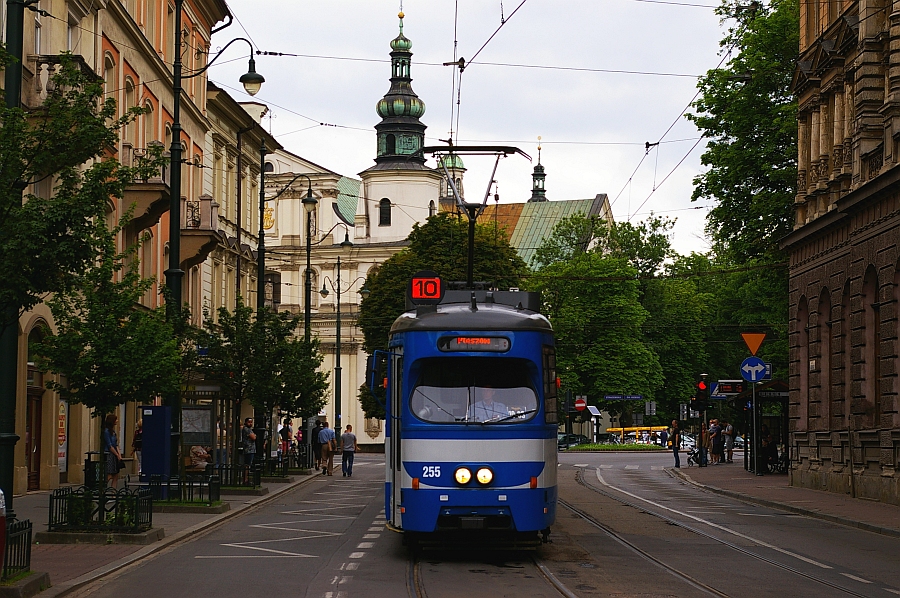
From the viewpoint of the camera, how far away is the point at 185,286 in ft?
156

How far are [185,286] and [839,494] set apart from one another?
78.8 ft

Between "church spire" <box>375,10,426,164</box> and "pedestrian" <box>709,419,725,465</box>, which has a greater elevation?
"church spire" <box>375,10,426,164</box>

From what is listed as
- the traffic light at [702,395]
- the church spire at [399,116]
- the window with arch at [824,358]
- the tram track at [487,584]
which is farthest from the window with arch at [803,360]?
the church spire at [399,116]

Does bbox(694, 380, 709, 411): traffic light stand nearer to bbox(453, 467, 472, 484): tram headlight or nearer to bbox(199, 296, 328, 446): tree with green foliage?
bbox(199, 296, 328, 446): tree with green foliage

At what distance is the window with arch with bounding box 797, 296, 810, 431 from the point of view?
3759cm

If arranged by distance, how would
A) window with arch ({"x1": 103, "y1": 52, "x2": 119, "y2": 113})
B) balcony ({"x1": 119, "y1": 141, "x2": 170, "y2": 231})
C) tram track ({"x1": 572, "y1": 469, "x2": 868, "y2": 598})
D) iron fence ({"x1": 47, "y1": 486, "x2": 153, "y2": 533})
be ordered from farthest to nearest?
window with arch ({"x1": 103, "y1": 52, "x2": 119, "y2": 113})
balcony ({"x1": 119, "y1": 141, "x2": 170, "y2": 231})
iron fence ({"x1": 47, "y1": 486, "x2": 153, "y2": 533})
tram track ({"x1": 572, "y1": 469, "x2": 868, "y2": 598})

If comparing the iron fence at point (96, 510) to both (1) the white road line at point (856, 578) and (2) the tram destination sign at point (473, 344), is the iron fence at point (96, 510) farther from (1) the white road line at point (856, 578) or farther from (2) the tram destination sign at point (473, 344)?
(1) the white road line at point (856, 578)

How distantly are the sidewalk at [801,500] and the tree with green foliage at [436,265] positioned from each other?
827 inches

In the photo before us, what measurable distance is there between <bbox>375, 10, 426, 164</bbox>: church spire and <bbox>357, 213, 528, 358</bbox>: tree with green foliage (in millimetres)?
27571

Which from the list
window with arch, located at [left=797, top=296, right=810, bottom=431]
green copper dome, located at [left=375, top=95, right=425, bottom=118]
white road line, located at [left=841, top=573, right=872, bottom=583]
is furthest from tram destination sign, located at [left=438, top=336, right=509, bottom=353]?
green copper dome, located at [left=375, top=95, right=425, bottom=118]

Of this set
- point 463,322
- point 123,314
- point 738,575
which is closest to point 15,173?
point 463,322

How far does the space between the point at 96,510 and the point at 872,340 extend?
19249 mm

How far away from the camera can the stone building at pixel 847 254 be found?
2955cm

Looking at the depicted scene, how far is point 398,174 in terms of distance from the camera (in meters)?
93.9
